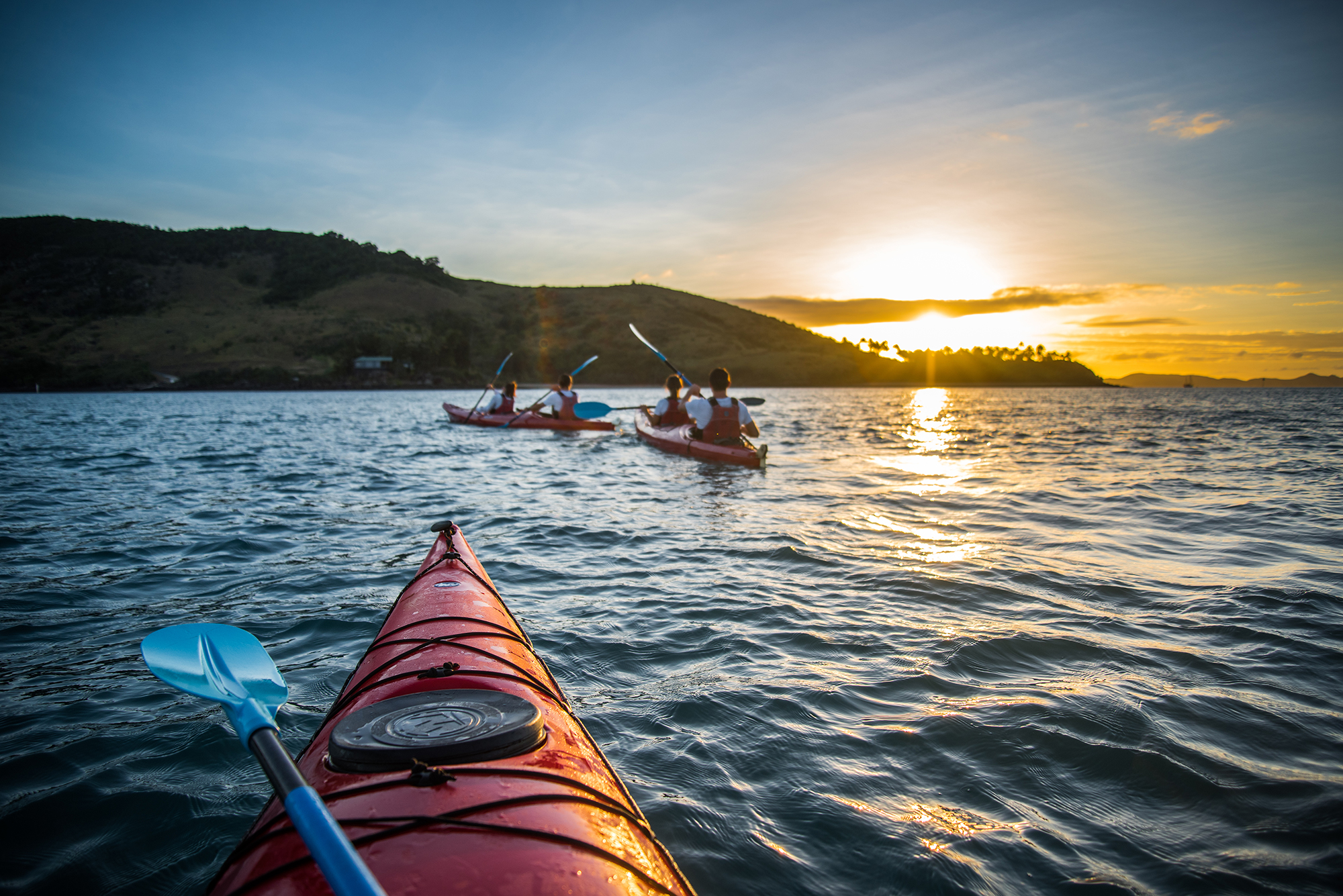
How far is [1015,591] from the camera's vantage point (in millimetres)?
4836

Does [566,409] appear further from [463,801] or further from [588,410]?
[463,801]

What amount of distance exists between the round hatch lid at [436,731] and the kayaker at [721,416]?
938 centimetres

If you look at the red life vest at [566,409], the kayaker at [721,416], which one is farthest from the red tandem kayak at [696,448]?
the red life vest at [566,409]

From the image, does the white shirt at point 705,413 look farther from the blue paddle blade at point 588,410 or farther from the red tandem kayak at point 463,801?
the red tandem kayak at point 463,801

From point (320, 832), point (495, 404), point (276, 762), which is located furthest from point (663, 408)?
point (320, 832)

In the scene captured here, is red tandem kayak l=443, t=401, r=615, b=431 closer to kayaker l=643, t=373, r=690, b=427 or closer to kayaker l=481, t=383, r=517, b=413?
kayaker l=481, t=383, r=517, b=413

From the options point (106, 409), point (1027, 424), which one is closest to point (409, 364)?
point (106, 409)

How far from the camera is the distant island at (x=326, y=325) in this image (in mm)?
59562

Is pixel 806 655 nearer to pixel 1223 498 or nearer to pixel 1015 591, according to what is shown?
pixel 1015 591

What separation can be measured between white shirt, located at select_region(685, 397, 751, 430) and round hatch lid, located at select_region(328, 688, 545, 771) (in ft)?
31.1

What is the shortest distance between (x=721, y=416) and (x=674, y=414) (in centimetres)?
292

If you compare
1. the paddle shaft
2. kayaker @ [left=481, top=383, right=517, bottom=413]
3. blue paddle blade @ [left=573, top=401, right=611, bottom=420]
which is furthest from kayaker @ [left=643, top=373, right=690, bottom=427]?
the paddle shaft

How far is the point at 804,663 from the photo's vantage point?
145 inches

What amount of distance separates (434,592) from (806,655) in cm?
209
